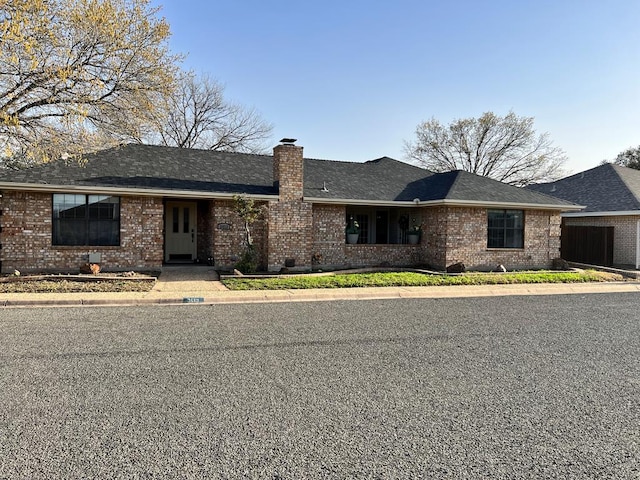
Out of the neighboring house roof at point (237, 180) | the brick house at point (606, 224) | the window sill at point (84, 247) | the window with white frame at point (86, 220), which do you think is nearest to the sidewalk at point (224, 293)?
the window sill at point (84, 247)

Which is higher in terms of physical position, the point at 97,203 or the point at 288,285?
the point at 97,203

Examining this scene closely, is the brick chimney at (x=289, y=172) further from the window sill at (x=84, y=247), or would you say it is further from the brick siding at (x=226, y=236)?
the window sill at (x=84, y=247)

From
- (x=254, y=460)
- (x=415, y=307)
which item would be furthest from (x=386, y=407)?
(x=415, y=307)

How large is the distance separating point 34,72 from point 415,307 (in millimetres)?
11220

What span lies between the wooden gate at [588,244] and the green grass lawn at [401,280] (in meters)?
3.73

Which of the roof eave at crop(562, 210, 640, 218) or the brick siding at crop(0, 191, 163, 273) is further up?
the roof eave at crop(562, 210, 640, 218)

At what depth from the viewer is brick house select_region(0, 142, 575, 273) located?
1406 cm

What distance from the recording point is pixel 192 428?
3854mm

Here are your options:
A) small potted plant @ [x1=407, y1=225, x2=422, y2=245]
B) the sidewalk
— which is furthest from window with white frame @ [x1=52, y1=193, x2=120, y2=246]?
small potted plant @ [x1=407, y1=225, x2=422, y2=245]

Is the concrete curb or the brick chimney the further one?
the brick chimney

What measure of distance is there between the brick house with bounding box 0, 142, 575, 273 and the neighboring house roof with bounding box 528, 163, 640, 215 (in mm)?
4226

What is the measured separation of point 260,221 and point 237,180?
192cm

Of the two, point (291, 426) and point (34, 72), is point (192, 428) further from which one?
point (34, 72)

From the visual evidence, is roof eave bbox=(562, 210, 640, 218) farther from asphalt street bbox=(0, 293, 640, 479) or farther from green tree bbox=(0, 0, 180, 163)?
green tree bbox=(0, 0, 180, 163)
